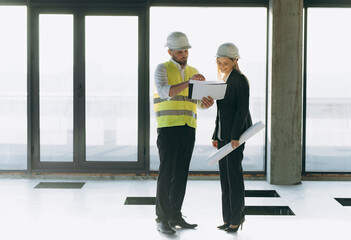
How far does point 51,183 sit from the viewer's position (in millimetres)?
4785

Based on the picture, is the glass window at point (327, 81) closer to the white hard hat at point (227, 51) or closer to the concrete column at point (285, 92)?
the concrete column at point (285, 92)

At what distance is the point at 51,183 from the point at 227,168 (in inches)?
90.7

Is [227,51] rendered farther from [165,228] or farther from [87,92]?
[87,92]

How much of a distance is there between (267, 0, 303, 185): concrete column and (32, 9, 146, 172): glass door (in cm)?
136

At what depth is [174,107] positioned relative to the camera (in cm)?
319

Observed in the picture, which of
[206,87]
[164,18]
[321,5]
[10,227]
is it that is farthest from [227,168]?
[321,5]

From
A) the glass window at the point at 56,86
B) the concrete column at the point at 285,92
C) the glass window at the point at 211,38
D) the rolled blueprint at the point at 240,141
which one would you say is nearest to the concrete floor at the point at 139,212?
the concrete column at the point at 285,92

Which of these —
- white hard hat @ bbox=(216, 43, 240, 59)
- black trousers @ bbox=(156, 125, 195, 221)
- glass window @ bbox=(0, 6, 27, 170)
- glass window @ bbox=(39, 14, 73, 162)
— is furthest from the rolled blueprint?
glass window @ bbox=(0, 6, 27, 170)

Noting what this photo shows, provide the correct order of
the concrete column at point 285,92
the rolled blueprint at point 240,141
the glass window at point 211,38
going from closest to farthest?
the rolled blueprint at point 240,141
the concrete column at point 285,92
the glass window at point 211,38

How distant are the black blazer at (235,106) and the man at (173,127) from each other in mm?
158

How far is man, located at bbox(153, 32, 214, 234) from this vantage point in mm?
3170

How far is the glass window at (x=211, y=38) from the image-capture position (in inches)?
193

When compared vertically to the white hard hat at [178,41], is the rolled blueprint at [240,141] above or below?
below

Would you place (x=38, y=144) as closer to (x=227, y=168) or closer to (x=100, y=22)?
(x=100, y=22)
